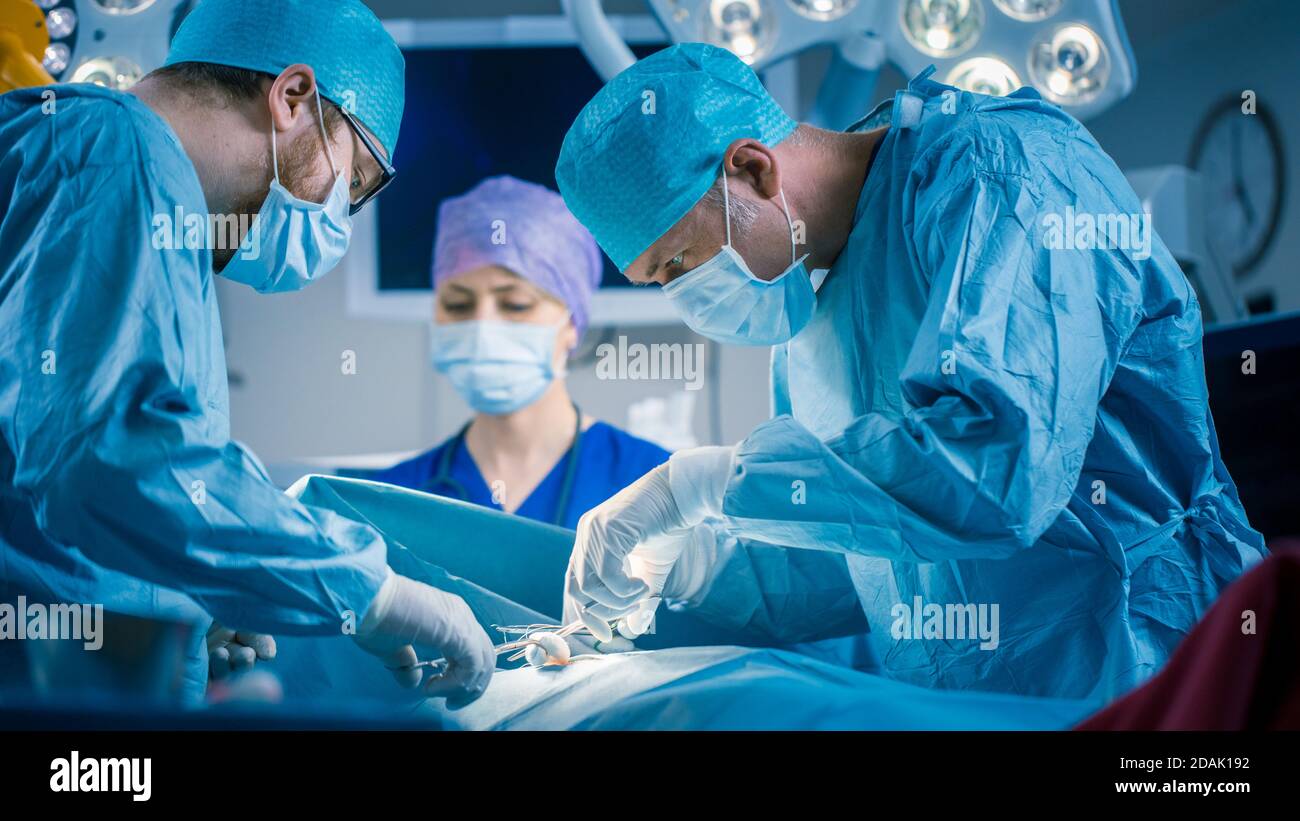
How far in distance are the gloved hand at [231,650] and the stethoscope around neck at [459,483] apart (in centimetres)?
107

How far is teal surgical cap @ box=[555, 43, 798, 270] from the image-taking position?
160cm

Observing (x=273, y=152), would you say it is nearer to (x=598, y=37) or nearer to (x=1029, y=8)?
(x=598, y=37)

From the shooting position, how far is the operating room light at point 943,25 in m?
A: 2.38

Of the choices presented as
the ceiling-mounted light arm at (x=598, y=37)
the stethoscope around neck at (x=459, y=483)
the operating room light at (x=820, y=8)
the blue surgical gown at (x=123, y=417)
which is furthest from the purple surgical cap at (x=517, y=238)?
the blue surgical gown at (x=123, y=417)

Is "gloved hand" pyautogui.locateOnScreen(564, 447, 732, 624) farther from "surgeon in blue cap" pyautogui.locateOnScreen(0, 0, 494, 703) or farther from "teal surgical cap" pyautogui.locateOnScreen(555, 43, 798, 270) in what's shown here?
"teal surgical cap" pyautogui.locateOnScreen(555, 43, 798, 270)

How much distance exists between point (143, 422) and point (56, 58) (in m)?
1.36

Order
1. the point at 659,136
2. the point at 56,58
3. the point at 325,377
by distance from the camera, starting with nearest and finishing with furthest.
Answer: the point at 659,136 → the point at 56,58 → the point at 325,377

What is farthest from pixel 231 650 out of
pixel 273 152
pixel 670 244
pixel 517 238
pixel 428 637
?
pixel 517 238

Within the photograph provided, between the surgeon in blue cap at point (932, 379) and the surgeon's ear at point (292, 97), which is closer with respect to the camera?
the surgeon in blue cap at point (932, 379)

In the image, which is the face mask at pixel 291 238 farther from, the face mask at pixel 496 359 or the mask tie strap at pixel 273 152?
the face mask at pixel 496 359

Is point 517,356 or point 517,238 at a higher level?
point 517,238

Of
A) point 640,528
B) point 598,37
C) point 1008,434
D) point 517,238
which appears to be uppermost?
point 598,37

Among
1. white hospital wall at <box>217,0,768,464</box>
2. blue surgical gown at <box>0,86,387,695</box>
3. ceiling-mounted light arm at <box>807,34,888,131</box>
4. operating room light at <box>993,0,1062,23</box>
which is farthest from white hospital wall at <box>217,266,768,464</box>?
blue surgical gown at <box>0,86,387,695</box>

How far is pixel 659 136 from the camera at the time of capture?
159 centimetres
